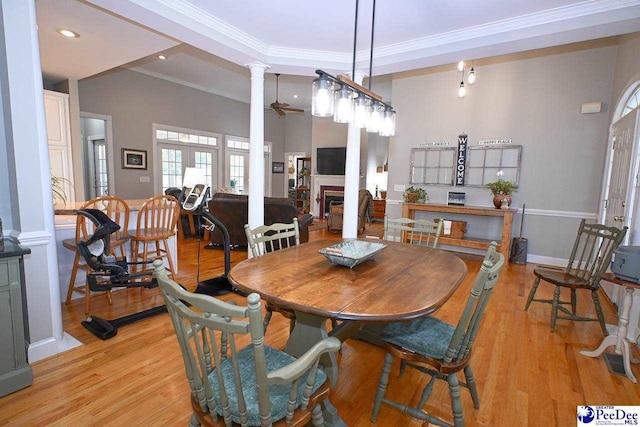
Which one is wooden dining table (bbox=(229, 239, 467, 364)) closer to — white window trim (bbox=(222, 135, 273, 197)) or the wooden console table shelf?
the wooden console table shelf

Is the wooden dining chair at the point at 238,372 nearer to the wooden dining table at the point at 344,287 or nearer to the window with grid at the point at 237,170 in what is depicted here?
the wooden dining table at the point at 344,287

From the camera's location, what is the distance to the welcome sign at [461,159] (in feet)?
17.2

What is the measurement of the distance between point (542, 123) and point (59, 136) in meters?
7.28

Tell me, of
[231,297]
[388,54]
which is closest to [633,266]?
[388,54]

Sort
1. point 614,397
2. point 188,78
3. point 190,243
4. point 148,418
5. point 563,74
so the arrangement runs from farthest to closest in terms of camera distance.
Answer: point 188,78, point 190,243, point 563,74, point 614,397, point 148,418

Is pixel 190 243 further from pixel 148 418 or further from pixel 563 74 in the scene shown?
pixel 563 74

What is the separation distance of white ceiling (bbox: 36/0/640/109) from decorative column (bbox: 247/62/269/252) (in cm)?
21

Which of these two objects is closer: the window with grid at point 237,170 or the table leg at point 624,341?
the table leg at point 624,341

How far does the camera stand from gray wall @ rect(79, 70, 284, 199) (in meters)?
5.84

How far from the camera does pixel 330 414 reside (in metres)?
1.52

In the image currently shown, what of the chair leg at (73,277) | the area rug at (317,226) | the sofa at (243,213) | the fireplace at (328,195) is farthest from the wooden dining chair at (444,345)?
the fireplace at (328,195)

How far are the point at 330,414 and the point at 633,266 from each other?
209cm

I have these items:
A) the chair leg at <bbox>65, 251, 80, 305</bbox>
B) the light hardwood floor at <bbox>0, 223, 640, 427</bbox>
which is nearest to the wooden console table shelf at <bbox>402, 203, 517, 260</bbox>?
the light hardwood floor at <bbox>0, 223, 640, 427</bbox>

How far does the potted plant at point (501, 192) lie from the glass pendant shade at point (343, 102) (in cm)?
375
